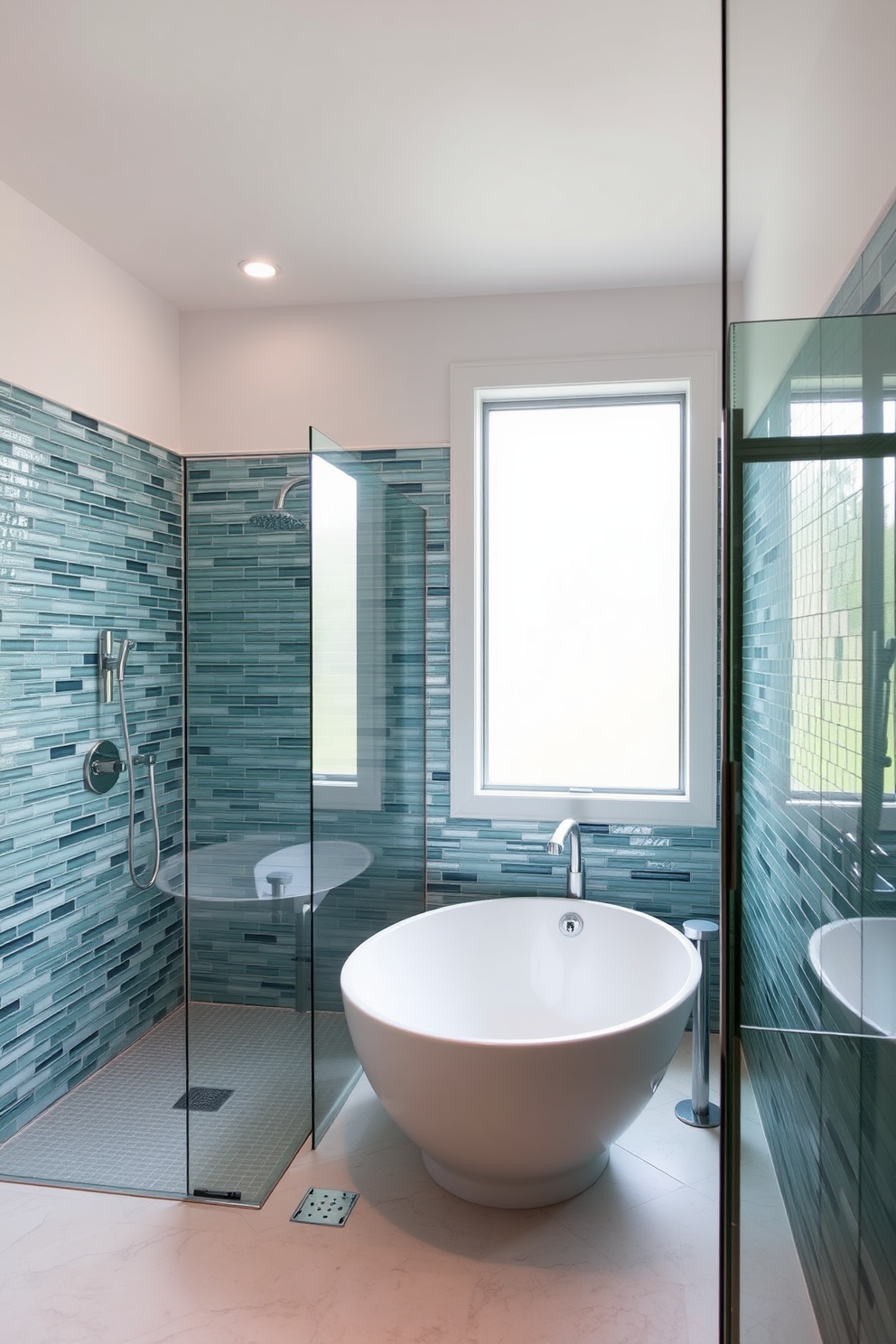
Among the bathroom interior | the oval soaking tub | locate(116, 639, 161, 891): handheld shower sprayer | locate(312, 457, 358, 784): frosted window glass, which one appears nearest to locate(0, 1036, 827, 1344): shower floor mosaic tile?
the bathroom interior

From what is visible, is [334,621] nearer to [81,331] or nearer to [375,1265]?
[81,331]

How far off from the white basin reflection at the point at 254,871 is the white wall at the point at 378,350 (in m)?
1.66

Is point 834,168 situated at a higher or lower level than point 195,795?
higher

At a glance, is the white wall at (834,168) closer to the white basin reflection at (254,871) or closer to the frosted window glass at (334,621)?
the frosted window glass at (334,621)

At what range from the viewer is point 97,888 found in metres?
2.92

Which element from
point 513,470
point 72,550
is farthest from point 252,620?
point 513,470

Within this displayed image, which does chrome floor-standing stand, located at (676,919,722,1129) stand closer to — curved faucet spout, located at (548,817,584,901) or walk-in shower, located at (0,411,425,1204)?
curved faucet spout, located at (548,817,584,901)

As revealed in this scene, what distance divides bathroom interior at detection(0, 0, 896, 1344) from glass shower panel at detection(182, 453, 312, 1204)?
0.01 meters

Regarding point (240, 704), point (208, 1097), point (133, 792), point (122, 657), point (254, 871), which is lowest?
point (208, 1097)

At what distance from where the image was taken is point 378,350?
3.32 meters

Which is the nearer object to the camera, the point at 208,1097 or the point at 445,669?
the point at 208,1097

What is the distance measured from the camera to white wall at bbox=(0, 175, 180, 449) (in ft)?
8.28

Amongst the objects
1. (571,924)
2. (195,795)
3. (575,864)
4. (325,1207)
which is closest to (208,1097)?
(325,1207)

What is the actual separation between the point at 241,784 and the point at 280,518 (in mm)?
700
